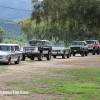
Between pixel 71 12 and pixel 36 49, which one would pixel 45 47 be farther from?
pixel 71 12

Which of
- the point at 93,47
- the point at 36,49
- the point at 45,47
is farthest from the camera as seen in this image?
the point at 93,47

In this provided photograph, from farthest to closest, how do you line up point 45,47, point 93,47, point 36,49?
point 93,47 < point 45,47 < point 36,49

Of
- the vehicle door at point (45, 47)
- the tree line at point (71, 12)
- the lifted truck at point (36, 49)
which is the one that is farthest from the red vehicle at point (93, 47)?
the vehicle door at point (45, 47)

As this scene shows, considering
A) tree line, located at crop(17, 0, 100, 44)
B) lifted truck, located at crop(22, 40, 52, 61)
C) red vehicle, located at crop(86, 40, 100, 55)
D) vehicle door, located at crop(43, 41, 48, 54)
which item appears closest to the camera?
lifted truck, located at crop(22, 40, 52, 61)

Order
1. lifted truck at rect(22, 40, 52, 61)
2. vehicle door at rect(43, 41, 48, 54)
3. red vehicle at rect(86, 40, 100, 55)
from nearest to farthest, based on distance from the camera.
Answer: lifted truck at rect(22, 40, 52, 61)
vehicle door at rect(43, 41, 48, 54)
red vehicle at rect(86, 40, 100, 55)

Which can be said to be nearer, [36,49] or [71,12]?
[36,49]

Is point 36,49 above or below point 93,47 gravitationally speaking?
below

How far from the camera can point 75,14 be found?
29109mm

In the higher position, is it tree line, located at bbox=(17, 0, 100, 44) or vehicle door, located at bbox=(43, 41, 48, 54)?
tree line, located at bbox=(17, 0, 100, 44)

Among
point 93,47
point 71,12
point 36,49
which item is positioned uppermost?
point 71,12

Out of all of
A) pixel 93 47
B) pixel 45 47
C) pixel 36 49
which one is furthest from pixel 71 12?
pixel 93 47

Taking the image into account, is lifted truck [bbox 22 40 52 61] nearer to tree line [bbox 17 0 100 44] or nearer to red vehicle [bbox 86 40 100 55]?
tree line [bbox 17 0 100 44]

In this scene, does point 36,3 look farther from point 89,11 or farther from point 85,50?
point 89,11

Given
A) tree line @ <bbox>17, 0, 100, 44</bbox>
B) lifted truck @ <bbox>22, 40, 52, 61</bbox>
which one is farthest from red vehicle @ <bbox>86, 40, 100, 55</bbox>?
lifted truck @ <bbox>22, 40, 52, 61</bbox>
